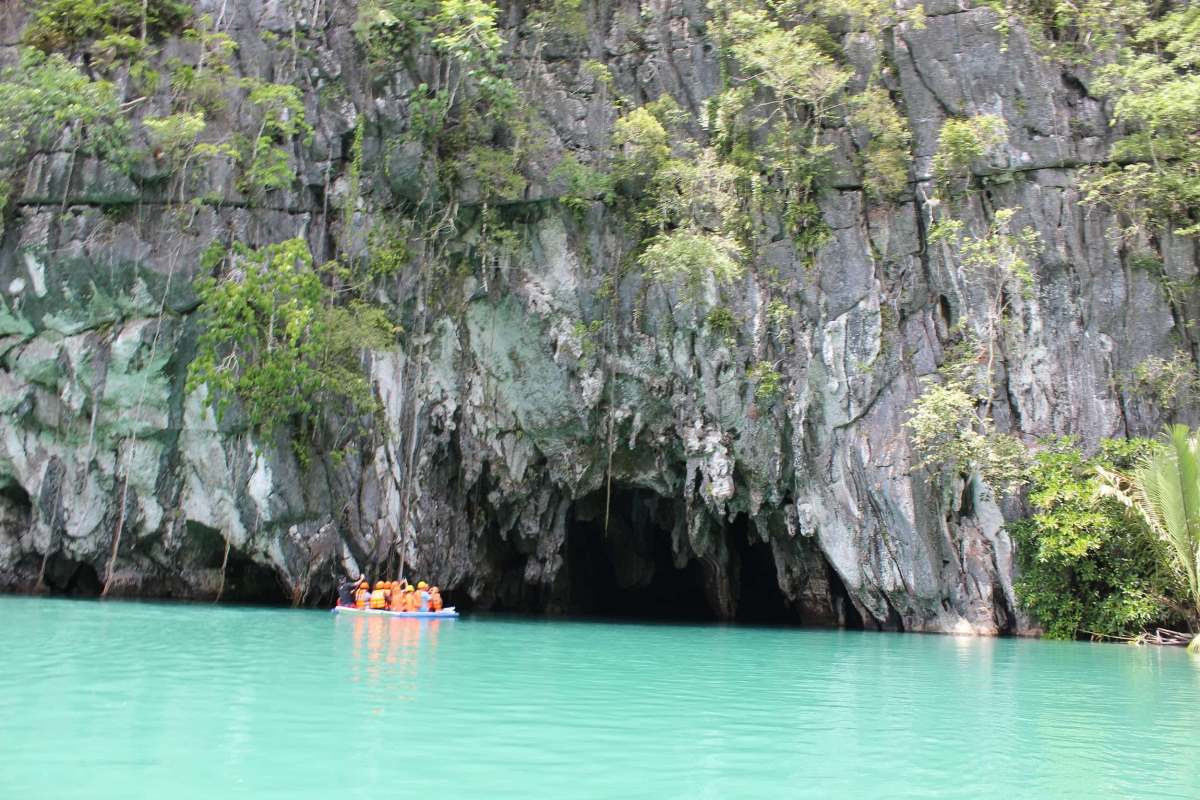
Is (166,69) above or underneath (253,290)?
above

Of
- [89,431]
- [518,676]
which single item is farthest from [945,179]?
[89,431]

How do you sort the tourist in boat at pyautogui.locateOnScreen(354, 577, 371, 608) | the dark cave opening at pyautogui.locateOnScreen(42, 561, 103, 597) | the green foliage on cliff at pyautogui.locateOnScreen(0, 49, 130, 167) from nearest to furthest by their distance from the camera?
the tourist in boat at pyautogui.locateOnScreen(354, 577, 371, 608)
the green foliage on cliff at pyautogui.locateOnScreen(0, 49, 130, 167)
the dark cave opening at pyautogui.locateOnScreen(42, 561, 103, 597)

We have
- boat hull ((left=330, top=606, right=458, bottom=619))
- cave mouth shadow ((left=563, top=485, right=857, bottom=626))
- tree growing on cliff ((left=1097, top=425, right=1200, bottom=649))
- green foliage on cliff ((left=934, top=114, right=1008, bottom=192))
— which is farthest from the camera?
cave mouth shadow ((left=563, top=485, right=857, bottom=626))

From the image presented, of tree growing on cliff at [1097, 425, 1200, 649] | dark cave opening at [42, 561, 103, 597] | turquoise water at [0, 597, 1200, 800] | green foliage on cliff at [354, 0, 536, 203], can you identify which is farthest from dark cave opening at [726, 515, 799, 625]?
dark cave opening at [42, 561, 103, 597]

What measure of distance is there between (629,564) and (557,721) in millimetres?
17580

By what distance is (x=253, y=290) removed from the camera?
57.8 ft

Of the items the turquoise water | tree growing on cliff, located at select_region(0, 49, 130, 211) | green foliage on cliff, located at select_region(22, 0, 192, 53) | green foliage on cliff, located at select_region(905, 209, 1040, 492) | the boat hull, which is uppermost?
green foliage on cliff, located at select_region(22, 0, 192, 53)

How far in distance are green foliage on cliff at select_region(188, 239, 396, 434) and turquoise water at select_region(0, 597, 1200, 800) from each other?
6174mm

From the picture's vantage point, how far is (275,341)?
57.9 ft

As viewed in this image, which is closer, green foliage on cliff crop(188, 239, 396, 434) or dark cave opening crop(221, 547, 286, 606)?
green foliage on cliff crop(188, 239, 396, 434)

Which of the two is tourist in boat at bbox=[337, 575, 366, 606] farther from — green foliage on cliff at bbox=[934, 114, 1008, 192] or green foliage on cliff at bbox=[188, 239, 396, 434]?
green foliage on cliff at bbox=[934, 114, 1008, 192]

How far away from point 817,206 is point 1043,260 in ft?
13.1

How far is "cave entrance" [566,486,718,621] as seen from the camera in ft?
70.2

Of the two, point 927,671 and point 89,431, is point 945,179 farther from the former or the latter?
point 89,431
